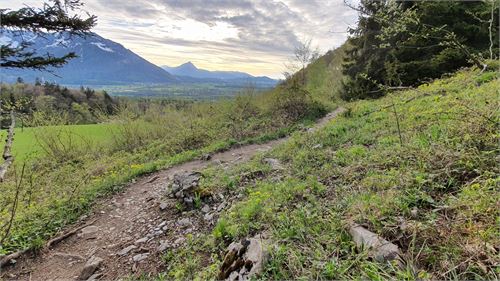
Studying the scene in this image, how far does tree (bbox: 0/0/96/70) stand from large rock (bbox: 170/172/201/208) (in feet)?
13.3

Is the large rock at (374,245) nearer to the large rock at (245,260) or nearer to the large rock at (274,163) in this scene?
the large rock at (245,260)

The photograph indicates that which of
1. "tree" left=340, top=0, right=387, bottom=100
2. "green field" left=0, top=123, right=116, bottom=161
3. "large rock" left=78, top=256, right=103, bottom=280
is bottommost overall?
"green field" left=0, top=123, right=116, bottom=161

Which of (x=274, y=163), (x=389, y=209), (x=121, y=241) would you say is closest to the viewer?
(x=389, y=209)

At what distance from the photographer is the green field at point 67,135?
10.5m

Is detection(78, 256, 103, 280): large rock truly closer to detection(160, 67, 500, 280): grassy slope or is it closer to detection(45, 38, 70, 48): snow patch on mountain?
detection(160, 67, 500, 280): grassy slope

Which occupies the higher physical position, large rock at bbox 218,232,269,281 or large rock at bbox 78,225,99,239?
large rock at bbox 218,232,269,281

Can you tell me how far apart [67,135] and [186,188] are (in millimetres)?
8576

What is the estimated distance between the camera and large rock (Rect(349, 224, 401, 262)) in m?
2.04

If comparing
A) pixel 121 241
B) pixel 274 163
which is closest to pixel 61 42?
pixel 121 241

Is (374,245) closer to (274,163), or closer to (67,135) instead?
(274,163)

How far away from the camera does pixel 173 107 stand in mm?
14555

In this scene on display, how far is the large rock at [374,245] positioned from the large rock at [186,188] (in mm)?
2888

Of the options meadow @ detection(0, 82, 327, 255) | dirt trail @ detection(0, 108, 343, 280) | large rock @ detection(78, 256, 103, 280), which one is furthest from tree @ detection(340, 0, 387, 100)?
large rock @ detection(78, 256, 103, 280)

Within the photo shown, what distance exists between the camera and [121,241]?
4211mm
